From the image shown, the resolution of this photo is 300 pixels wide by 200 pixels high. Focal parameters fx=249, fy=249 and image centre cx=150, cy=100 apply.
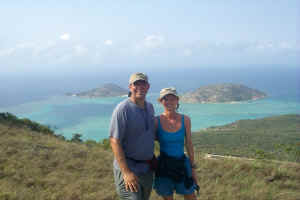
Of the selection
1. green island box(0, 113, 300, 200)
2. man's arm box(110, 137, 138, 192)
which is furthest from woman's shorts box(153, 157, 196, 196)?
green island box(0, 113, 300, 200)

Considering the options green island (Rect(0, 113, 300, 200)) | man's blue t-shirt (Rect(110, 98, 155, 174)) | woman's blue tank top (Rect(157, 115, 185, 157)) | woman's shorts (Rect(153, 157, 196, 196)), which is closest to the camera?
man's blue t-shirt (Rect(110, 98, 155, 174))

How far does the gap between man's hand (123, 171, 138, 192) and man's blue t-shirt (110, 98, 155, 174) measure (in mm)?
88

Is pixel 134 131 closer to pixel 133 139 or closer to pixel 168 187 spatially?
pixel 133 139

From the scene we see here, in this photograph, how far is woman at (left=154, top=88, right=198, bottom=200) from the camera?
2.51m

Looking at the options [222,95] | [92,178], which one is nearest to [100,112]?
[222,95]

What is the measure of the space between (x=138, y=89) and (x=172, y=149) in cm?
73

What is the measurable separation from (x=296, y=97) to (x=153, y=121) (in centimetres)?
14671

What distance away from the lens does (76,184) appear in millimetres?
4500

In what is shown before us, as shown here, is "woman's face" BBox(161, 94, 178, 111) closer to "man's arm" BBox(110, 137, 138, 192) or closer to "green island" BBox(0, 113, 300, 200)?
"man's arm" BBox(110, 137, 138, 192)

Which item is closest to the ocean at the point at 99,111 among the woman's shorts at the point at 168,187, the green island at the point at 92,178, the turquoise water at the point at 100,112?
the turquoise water at the point at 100,112

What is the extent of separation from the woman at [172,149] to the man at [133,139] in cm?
20

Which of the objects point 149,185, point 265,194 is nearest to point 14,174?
point 149,185

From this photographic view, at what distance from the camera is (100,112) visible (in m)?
96.8

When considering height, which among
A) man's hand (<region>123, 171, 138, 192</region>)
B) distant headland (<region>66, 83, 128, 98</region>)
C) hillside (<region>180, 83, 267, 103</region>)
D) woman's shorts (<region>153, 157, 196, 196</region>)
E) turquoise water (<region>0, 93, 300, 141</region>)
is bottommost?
woman's shorts (<region>153, 157, 196, 196</region>)
